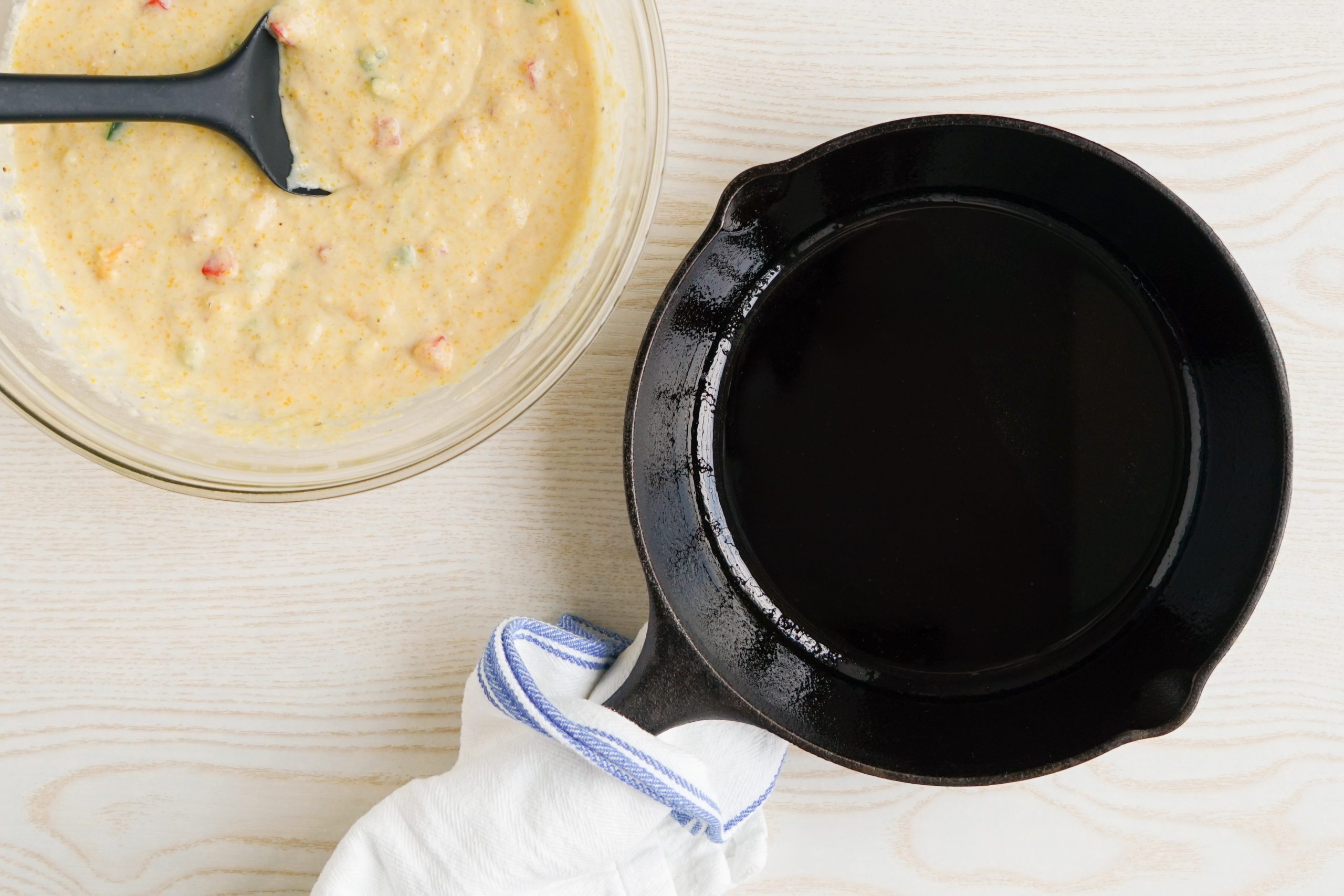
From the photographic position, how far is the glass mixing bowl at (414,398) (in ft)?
3.54

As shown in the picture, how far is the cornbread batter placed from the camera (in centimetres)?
106

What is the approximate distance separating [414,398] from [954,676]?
761 millimetres

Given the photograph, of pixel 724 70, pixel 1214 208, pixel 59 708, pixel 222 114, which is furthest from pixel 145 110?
pixel 1214 208

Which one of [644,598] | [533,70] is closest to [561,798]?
[644,598]

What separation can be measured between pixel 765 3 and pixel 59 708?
1275mm

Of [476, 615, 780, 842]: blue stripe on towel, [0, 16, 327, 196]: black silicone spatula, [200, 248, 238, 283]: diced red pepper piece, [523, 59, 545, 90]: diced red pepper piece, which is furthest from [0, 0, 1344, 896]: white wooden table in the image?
[0, 16, 327, 196]: black silicone spatula

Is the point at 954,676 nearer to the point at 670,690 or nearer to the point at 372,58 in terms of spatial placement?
the point at 670,690

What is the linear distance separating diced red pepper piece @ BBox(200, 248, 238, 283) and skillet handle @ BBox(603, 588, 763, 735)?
2.00ft

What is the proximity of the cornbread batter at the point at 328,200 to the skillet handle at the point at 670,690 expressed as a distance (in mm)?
403

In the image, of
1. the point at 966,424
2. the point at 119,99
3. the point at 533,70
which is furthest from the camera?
the point at 966,424

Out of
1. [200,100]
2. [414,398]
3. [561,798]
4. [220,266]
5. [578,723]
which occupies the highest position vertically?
[200,100]

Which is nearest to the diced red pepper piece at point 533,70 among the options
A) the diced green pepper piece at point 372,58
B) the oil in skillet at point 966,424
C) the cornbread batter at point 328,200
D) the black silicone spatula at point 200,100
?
the cornbread batter at point 328,200

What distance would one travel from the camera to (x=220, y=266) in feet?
3.52

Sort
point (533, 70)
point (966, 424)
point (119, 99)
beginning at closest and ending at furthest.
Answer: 1. point (119, 99)
2. point (533, 70)
3. point (966, 424)
